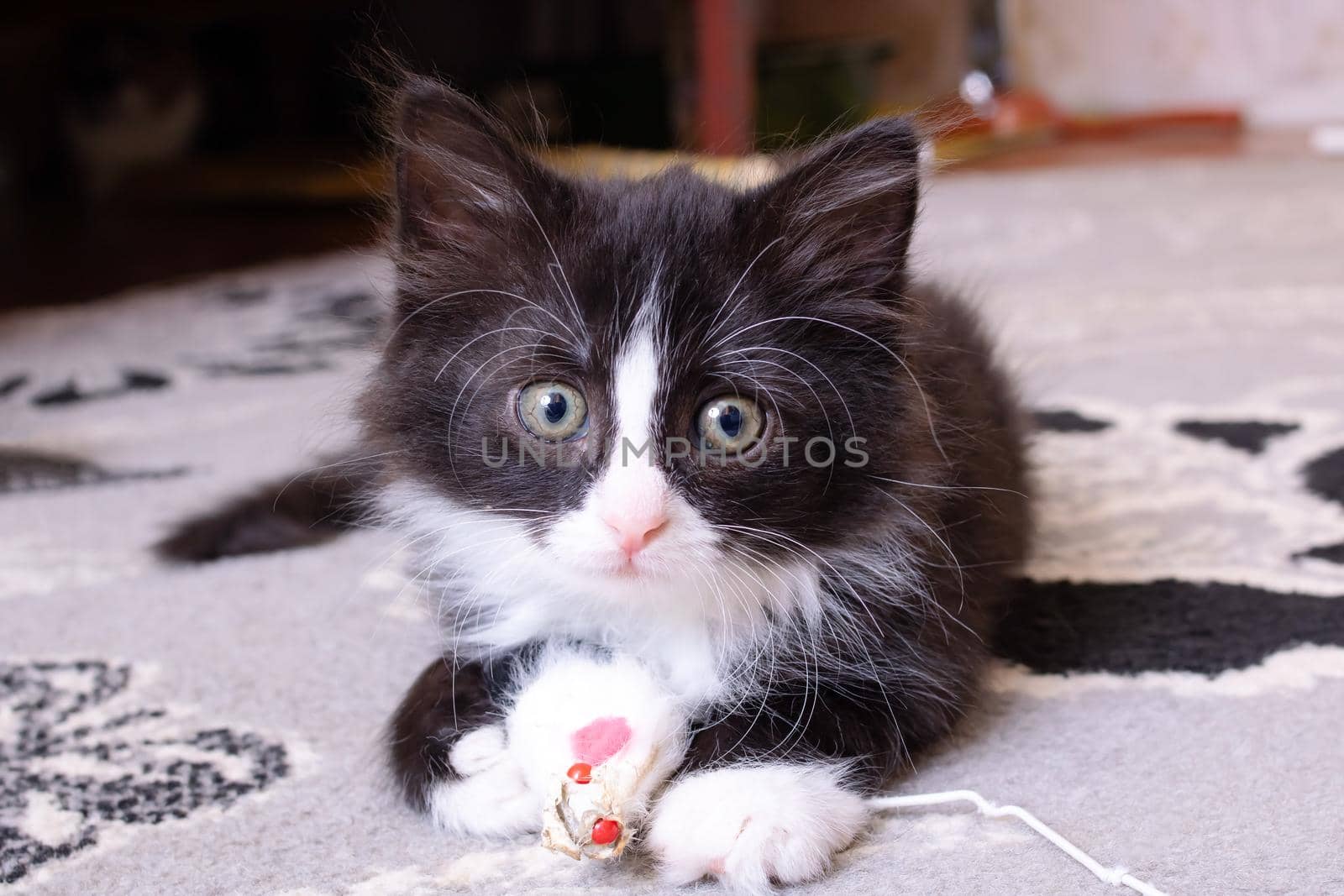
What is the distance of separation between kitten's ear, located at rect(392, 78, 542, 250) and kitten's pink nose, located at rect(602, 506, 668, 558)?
0.33 metres

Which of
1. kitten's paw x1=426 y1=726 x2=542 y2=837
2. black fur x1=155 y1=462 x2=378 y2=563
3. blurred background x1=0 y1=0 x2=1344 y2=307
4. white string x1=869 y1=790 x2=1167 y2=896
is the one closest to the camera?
white string x1=869 y1=790 x2=1167 y2=896

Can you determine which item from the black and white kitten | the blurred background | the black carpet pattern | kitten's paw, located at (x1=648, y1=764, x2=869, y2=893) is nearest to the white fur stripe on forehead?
the black and white kitten

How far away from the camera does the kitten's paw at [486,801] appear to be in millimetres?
1049

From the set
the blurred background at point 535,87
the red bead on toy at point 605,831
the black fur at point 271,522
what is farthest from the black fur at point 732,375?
the blurred background at point 535,87

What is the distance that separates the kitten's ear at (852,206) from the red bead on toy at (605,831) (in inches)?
19.6

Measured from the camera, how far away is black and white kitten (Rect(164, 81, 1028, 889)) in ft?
3.41

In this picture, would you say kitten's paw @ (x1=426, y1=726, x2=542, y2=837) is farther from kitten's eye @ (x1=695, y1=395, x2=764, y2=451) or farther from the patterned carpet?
kitten's eye @ (x1=695, y1=395, x2=764, y2=451)

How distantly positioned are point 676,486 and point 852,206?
0.33 m

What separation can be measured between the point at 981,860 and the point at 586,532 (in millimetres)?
402

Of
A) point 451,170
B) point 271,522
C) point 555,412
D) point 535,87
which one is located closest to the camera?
point 555,412

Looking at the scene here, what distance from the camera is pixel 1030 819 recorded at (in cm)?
102

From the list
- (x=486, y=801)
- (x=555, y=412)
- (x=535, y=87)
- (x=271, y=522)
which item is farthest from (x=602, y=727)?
(x=535, y=87)

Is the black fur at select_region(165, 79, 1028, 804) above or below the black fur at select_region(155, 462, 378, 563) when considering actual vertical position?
above

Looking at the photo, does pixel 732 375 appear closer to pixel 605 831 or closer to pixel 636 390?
pixel 636 390
